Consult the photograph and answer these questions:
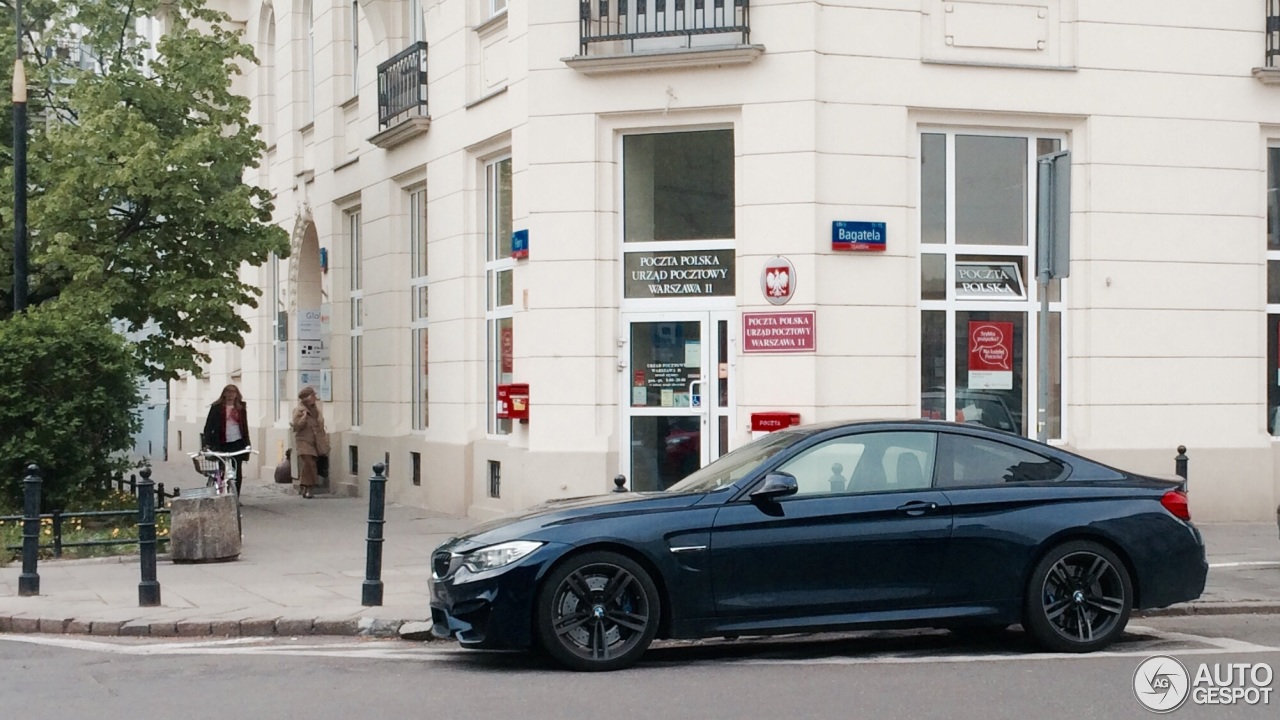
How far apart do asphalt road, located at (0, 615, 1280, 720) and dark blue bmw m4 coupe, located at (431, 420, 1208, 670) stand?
28 centimetres

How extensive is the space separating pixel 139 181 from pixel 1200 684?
1388cm

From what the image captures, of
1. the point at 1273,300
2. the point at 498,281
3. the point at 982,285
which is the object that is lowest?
the point at 1273,300

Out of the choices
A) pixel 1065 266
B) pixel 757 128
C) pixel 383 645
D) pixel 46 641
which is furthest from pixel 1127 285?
pixel 46 641

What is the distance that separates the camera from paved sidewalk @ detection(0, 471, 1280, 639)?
1062cm

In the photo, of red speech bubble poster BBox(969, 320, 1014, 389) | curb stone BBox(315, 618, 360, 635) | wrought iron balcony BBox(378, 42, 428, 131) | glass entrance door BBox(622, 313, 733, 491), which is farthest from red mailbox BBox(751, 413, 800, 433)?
wrought iron balcony BBox(378, 42, 428, 131)

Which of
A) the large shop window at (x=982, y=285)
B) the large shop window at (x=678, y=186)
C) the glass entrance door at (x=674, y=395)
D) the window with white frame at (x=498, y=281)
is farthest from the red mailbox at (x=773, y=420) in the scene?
the window with white frame at (x=498, y=281)

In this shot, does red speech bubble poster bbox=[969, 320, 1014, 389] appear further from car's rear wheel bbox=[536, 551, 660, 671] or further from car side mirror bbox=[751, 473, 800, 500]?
car's rear wheel bbox=[536, 551, 660, 671]

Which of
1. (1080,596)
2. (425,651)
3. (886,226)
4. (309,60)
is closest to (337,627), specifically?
(425,651)

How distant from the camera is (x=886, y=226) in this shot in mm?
15781

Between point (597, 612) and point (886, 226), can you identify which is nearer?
point (597, 612)

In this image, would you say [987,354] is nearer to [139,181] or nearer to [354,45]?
[139,181]

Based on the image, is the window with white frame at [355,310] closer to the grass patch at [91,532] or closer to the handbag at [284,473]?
the handbag at [284,473]

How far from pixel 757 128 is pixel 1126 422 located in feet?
16.5

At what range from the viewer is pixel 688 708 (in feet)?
24.5
